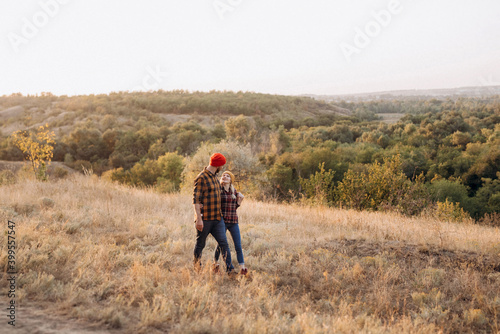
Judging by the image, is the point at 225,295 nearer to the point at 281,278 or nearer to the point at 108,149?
the point at 281,278

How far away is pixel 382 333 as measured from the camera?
12.2 feet

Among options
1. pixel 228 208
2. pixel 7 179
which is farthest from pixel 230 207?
pixel 7 179

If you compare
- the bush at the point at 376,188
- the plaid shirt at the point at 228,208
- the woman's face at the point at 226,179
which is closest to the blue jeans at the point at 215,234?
the plaid shirt at the point at 228,208

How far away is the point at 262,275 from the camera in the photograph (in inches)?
216

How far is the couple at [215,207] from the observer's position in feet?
16.6

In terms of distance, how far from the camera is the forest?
17.8m

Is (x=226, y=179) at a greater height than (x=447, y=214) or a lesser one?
greater

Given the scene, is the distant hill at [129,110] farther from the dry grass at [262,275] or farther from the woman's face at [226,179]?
the woman's face at [226,179]

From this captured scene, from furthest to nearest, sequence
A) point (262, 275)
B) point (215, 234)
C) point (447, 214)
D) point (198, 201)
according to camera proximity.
A: point (447, 214) → point (262, 275) → point (215, 234) → point (198, 201)

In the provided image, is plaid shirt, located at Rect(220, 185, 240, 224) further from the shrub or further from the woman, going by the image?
the shrub

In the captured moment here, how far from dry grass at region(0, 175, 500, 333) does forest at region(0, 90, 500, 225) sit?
17.6 feet

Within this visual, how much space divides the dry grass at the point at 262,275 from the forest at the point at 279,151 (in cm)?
536

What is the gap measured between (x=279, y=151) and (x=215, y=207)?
114ft

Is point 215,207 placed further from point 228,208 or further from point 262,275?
point 262,275
